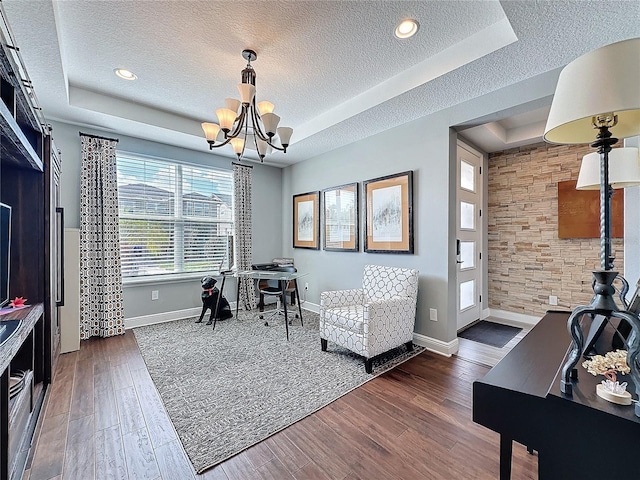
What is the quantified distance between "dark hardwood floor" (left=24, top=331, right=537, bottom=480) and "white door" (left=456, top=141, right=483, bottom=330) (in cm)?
171

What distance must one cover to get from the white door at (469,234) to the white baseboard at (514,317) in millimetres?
360

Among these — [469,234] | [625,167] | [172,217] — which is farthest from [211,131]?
[469,234]

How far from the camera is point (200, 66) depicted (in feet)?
8.23

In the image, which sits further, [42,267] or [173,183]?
[173,183]

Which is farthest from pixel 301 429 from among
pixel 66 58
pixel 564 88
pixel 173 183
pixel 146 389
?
pixel 173 183

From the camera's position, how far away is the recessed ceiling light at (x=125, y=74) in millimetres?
2582

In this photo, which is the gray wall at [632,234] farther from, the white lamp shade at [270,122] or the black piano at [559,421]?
the white lamp shade at [270,122]

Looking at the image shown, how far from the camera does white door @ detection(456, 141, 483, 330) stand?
3727 millimetres

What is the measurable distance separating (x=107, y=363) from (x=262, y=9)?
332cm

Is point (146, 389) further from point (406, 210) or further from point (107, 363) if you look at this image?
point (406, 210)

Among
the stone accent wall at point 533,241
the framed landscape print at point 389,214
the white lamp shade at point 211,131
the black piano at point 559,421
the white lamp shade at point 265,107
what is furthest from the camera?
the stone accent wall at point 533,241

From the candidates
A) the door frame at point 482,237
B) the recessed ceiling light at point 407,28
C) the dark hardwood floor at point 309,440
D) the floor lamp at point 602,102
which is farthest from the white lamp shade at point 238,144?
the door frame at point 482,237

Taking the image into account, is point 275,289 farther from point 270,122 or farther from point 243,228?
point 270,122

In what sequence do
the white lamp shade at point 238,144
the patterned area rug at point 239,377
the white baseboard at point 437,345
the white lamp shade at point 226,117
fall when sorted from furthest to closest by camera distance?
Answer: the white baseboard at point 437,345 → the white lamp shade at point 238,144 → the white lamp shade at point 226,117 → the patterned area rug at point 239,377
